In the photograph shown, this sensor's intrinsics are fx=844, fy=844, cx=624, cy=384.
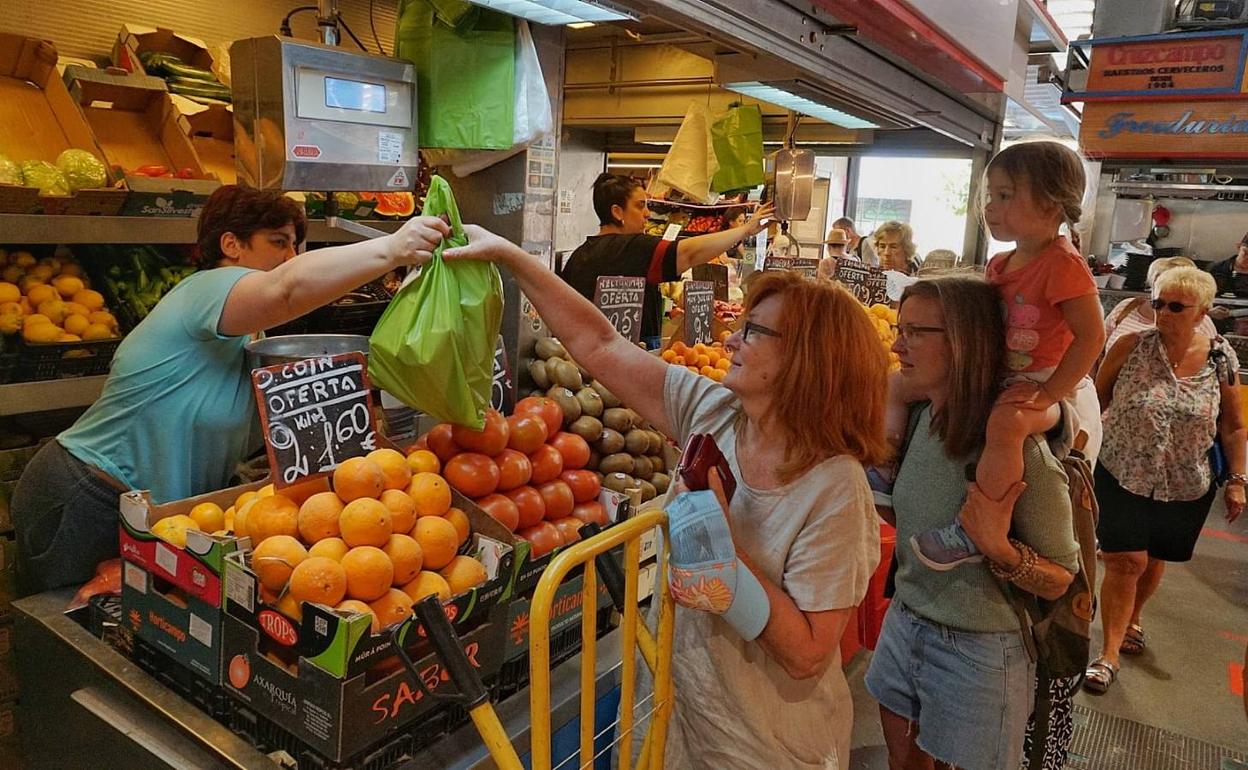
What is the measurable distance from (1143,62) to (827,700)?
5431mm

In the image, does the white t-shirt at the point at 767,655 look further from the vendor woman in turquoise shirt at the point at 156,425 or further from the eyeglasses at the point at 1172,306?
the eyeglasses at the point at 1172,306

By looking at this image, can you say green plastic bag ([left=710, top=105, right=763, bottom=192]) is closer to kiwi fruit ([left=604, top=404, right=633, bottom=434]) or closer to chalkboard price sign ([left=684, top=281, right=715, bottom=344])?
chalkboard price sign ([left=684, top=281, right=715, bottom=344])

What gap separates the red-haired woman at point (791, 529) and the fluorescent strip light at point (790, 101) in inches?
83.6

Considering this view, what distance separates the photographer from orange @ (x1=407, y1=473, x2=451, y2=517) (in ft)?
6.07

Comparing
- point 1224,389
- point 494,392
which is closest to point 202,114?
point 494,392

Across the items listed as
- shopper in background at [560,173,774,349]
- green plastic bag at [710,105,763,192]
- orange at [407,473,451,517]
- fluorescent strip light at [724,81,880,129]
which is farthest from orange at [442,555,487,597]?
green plastic bag at [710,105,763,192]

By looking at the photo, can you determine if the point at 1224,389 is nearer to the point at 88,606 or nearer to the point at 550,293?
the point at 550,293

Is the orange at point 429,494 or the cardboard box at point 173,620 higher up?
the orange at point 429,494

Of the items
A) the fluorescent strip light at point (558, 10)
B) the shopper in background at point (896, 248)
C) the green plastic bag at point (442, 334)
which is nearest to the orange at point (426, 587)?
the green plastic bag at point (442, 334)

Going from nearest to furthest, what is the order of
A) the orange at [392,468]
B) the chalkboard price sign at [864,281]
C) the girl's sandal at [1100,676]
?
1. the orange at [392,468]
2. the girl's sandal at [1100,676]
3. the chalkboard price sign at [864,281]

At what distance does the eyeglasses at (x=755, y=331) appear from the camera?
1.62m

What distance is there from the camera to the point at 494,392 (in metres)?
2.49

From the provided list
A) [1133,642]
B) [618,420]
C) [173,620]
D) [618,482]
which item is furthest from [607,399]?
[1133,642]

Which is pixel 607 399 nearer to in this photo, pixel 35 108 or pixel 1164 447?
pixel 1164 447
